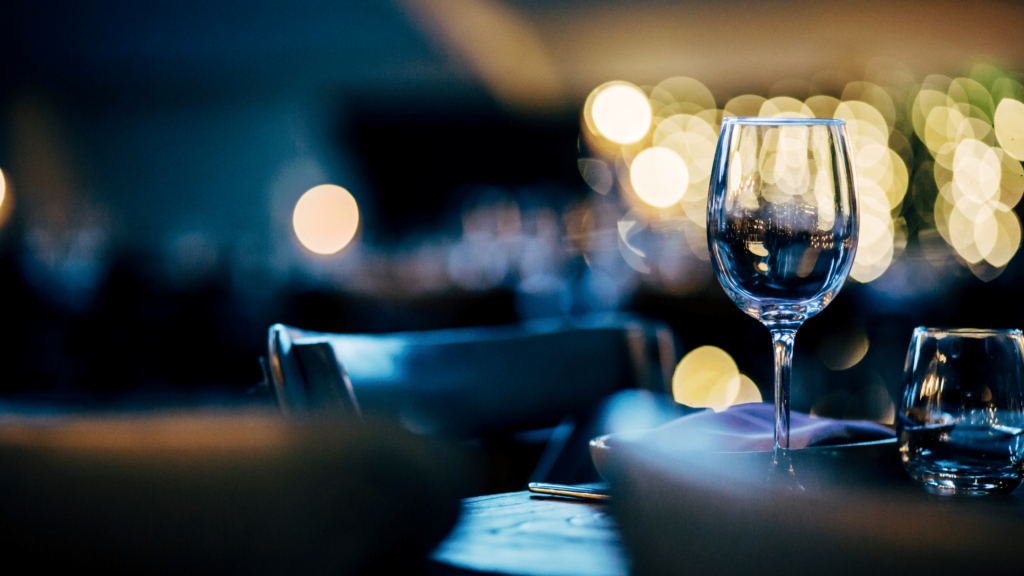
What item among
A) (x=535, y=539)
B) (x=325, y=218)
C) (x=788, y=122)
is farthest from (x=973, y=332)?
(x=325, y=218)

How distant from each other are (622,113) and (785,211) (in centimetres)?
657

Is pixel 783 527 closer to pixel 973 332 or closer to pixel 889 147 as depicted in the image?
pixel 973 332

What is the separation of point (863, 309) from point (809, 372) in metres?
0.55

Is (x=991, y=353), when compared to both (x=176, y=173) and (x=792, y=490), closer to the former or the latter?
(x=792, y=490)

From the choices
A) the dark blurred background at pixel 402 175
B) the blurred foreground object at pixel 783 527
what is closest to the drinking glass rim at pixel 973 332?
the blurred foreground object at pixel 783 527

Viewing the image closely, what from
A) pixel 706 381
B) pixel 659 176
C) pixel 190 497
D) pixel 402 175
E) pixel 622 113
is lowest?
pixel 706 381

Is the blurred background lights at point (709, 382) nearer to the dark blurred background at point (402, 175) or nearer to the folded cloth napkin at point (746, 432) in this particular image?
the dark blurred background at point (402, 175)

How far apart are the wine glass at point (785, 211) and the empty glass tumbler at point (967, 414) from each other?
66 millimetres

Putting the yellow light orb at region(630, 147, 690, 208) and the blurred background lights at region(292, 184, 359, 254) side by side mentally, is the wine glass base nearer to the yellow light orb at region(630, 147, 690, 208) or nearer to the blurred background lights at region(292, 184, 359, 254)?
the yellow light orb at region(630, 147, 690, 208)

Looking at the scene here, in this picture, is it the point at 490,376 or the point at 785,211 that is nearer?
the point at 785,211

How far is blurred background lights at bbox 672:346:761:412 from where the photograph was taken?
4.18m

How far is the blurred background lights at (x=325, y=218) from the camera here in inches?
371

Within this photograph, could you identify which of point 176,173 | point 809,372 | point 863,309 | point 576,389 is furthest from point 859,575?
point 176,173

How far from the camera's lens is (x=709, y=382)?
16.1 ft
